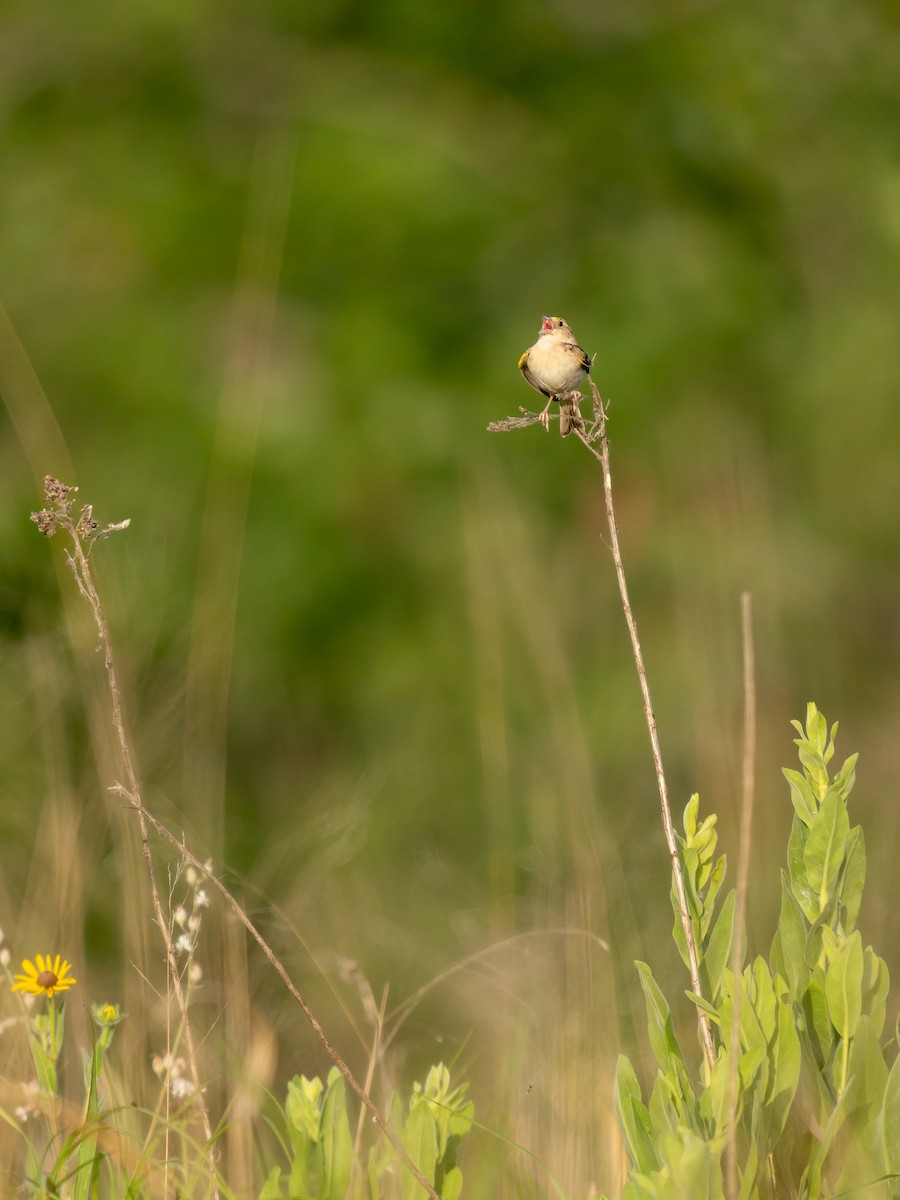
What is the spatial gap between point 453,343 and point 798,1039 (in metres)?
6.02

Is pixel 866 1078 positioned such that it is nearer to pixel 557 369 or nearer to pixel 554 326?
pixel 557 369

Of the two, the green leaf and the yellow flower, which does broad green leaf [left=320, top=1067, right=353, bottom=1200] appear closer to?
the yellow flower

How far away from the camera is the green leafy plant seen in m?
1.24

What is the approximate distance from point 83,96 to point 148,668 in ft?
16.9

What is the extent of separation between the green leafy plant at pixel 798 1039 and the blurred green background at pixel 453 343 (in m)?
3.94

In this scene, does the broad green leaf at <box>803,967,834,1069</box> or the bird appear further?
the bird

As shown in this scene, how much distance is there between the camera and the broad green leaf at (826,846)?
1.28 m

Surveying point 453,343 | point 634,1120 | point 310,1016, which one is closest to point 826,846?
point 634,1120

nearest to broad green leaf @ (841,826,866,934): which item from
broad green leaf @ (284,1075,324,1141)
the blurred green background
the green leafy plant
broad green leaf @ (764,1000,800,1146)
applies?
the green leafy plant

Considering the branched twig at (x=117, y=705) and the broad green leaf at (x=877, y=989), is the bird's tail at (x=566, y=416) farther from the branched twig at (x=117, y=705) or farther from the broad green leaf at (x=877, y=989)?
the broad green leaf at (x=877, y=989)

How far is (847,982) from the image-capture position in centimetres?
124

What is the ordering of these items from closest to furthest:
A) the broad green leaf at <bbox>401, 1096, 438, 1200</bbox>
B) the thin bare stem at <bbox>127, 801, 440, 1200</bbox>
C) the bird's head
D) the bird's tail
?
the thin bare stem at <bbox>127, 801, 440, 1200</bbox> → the broad green leaf at <bbox>401, 1096, 438, 1200</bbox> → the bird's tail → the bird's head

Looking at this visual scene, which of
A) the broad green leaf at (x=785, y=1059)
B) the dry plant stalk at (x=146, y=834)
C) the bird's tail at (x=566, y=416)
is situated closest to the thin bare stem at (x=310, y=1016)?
the dry plant stalk at (x=146, y=834)

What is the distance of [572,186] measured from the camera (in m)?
Answer: 7.44
